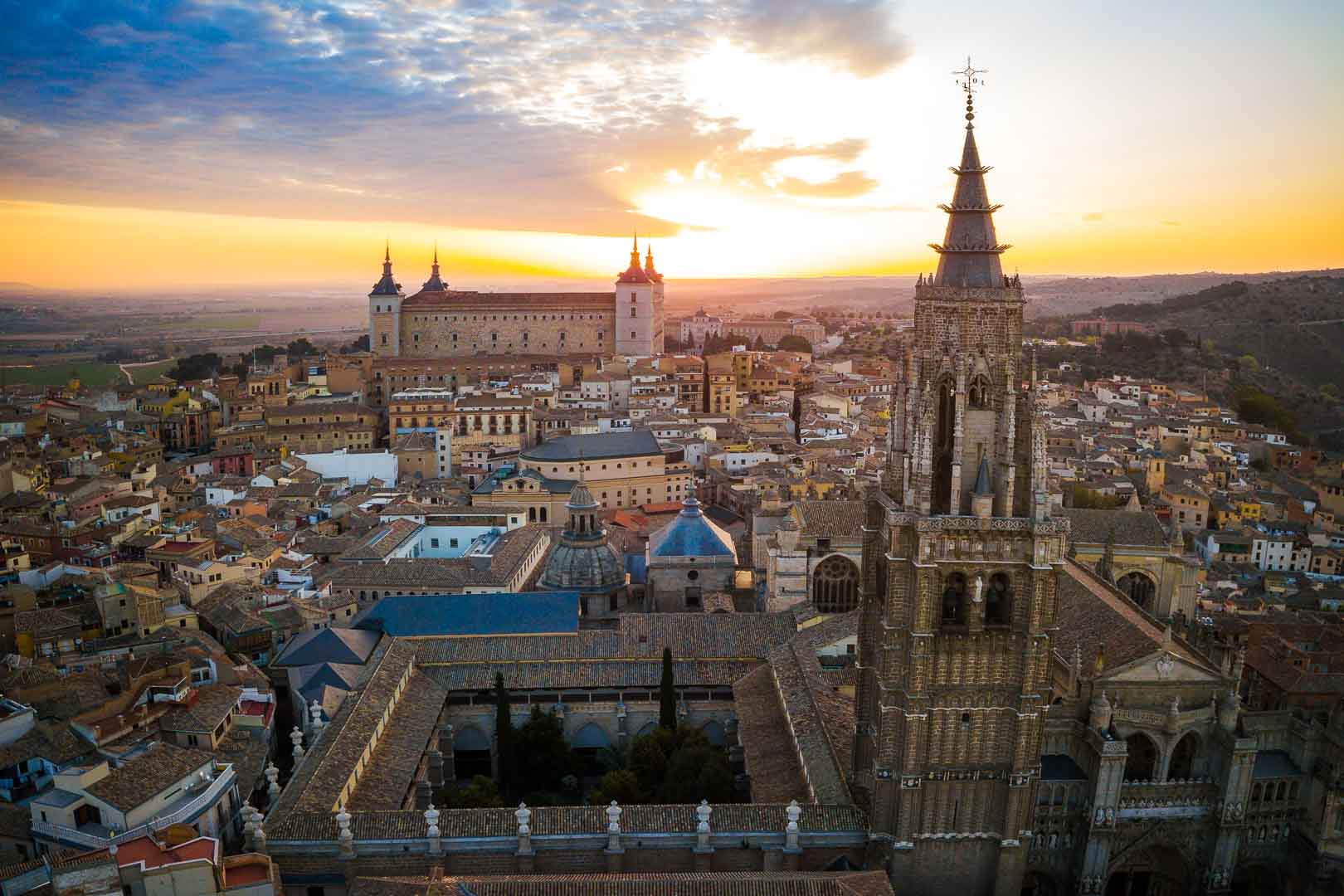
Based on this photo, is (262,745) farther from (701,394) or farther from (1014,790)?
(701,394)

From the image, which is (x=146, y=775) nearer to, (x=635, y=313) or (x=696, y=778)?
(x=696, y=778)

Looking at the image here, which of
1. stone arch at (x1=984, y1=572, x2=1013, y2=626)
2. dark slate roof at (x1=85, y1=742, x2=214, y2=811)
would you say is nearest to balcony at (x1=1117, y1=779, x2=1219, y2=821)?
stone arch at (x1=984, y1=572, x2=1013, y2=626)

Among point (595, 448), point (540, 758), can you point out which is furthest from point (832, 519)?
point (595, 448)

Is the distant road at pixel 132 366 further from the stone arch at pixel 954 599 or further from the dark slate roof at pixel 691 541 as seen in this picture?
the stone arch at pixel 954 599

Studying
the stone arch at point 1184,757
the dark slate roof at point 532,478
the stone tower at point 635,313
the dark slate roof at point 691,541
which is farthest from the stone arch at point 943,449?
the stone tower at point 635,313

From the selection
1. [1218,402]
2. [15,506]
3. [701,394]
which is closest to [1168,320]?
[1218,402]
